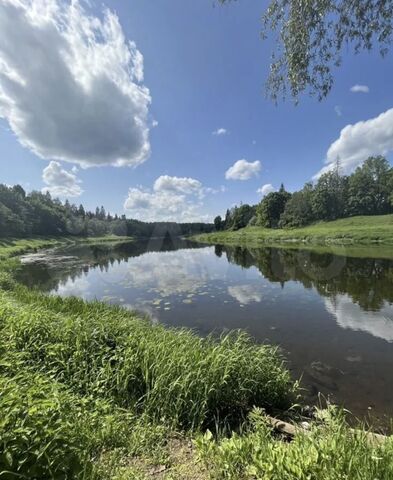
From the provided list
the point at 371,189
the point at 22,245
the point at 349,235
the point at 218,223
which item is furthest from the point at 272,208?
the point at 22,245

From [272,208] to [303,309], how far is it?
80727mm

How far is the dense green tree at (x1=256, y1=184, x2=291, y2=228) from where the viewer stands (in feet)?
290

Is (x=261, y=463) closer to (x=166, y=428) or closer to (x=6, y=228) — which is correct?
(x=166, y=428)

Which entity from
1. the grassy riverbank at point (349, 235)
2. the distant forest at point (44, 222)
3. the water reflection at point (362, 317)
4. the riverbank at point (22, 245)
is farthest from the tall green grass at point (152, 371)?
the distant forest at point (44, 222)

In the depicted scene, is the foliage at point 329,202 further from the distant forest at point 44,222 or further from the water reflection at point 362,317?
the distant forest at point 44,222

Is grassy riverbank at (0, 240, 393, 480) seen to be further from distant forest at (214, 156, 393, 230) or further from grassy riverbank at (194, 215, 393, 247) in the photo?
distant forest at (214, 156, 393, 230)

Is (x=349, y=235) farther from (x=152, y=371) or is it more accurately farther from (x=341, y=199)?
(x=152, y=371)

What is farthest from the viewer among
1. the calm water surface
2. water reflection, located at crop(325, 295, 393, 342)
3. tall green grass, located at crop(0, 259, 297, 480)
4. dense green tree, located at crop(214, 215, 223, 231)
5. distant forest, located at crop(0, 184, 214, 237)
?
dense green tree, located at crop(214, 215, 223, 231)

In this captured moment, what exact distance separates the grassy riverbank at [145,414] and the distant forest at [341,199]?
79.2 meters

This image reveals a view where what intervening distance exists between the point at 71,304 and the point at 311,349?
884 centimetres

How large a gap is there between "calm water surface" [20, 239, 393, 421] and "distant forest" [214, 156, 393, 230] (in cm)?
5910

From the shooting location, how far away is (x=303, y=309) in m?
12.2

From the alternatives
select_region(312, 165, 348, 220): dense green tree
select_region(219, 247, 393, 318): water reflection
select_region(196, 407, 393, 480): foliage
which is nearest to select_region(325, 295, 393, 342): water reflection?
select_region(219, 247, 393, 318): water reflection

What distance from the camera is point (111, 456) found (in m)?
3.26
